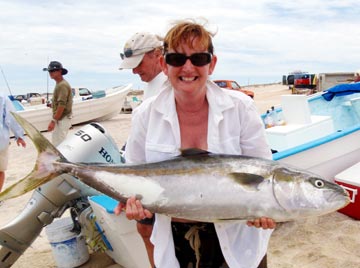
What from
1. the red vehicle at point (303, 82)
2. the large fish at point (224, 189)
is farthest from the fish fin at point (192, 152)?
the red vehicle at point (303, 82)

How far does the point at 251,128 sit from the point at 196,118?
1.03ft

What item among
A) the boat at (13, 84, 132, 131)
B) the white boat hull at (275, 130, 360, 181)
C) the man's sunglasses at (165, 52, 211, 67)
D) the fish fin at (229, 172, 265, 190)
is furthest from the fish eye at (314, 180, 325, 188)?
the boat at (13, 84, 132, 131)

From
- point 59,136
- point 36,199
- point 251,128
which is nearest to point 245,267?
point 251,128

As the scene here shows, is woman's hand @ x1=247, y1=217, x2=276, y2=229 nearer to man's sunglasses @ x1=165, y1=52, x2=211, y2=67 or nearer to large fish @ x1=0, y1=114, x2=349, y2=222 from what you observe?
large fish @ x1=0, y1=114, x2=349, y2=222

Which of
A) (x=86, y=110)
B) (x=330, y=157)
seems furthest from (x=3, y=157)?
(x=86, y=110)

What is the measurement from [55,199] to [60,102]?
14.9ft

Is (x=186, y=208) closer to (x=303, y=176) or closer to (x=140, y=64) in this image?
(x=303, y=176)

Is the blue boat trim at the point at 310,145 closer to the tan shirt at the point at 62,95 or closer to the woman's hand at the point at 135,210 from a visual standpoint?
the woman's hand at the point at 135,210

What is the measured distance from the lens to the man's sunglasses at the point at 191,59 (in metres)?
1.86

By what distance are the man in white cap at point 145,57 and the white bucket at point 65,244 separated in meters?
1.62

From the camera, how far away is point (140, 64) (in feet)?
12.5

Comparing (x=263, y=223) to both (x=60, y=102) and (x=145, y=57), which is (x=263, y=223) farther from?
(x=60, y=102)

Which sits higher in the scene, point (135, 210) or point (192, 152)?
point (192, 152)

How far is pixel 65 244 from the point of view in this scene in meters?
3.67
